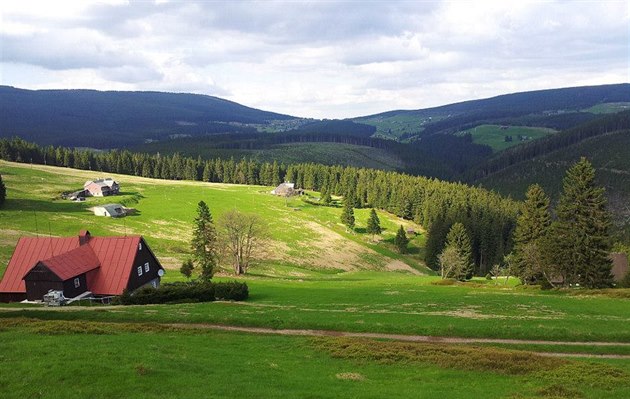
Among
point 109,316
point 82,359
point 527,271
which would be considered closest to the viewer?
point 82,359

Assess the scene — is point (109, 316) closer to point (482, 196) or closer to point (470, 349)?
point (470, 349)

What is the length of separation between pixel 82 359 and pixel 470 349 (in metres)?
21.2

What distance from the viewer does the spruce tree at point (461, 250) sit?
96.2 m

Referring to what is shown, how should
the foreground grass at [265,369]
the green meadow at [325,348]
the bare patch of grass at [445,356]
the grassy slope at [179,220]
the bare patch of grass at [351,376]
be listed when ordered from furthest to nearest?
the grassy slope at [179,220] → the bare patch of grass at [445,356] → the bare patch of grass at [351,376] → the green meadow at [325,348] → the foreground grass at [265,369]

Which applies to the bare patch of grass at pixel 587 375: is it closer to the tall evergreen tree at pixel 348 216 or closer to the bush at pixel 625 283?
the bush at pixel 625 283

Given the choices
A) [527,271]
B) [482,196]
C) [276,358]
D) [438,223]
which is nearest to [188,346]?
[276,358]

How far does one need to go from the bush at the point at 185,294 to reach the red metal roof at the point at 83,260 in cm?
545

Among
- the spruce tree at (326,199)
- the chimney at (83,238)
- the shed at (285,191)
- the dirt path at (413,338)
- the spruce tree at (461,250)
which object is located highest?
the chimney at (83,238)

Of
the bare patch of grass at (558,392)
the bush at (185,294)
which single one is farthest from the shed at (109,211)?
the bare patch of grass at (558,392)

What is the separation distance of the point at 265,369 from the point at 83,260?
3792 cm

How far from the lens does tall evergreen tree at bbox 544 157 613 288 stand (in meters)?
58.2

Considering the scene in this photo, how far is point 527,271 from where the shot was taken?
217 feet

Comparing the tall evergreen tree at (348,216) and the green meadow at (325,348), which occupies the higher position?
the green meadow at (325,348)

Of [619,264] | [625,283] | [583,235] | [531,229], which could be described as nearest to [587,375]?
[583,235]
